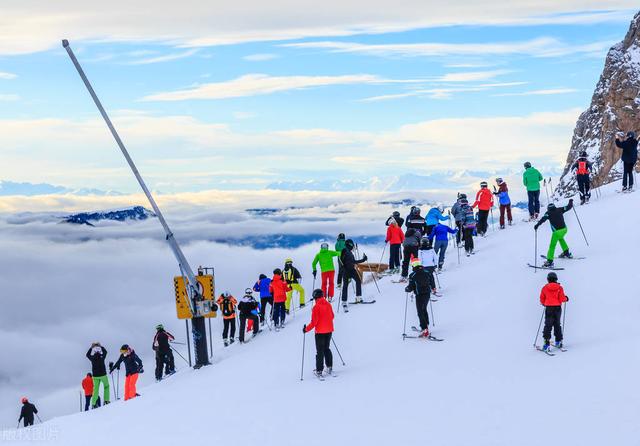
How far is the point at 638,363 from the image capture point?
44.4 feet

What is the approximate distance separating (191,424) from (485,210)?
18288 mm

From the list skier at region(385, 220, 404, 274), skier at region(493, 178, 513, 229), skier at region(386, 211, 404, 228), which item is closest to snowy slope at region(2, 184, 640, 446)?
skier at region(385, 220, 404, 274)

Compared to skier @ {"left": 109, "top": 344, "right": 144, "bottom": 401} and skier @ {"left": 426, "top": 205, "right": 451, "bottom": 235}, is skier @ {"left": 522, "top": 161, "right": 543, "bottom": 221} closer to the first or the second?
skier @ {"left": 426, "top": 205, "right": 451, "bottom": 235}

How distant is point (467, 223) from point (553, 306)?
1219 cm

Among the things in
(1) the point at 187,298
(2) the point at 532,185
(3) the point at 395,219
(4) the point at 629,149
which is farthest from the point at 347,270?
(4) the point at 629,149

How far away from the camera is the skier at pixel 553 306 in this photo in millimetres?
15305

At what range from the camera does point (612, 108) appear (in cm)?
8138

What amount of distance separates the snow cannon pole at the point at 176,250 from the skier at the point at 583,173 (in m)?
13.9

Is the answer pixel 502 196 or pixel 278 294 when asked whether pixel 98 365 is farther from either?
pixel 502 196

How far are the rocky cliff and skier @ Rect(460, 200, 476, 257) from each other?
50642 mm

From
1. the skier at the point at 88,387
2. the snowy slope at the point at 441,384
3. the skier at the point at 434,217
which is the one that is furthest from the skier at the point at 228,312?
the skier at the point at 434,217

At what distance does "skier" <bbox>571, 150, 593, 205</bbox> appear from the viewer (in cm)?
2783

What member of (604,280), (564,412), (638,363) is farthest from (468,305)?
(564,412)

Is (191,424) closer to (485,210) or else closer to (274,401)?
(274,401)
